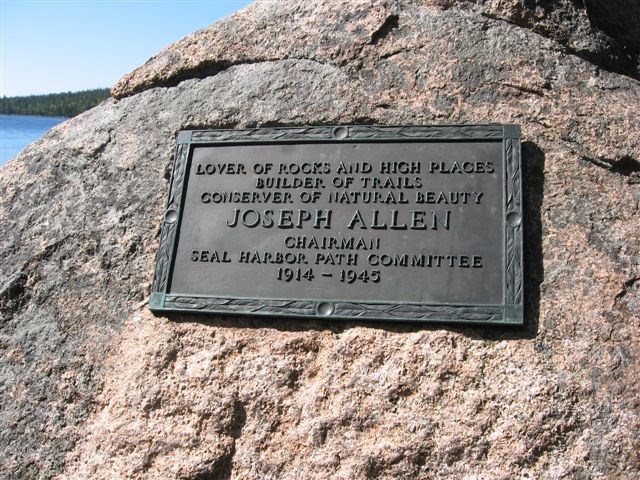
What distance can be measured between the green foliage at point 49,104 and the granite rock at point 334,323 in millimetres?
12342

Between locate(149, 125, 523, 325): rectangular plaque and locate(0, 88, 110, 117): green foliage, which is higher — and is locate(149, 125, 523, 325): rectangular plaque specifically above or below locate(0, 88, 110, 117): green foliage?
below

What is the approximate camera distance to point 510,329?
2465 millimetres

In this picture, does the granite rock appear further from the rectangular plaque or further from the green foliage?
the green foliage

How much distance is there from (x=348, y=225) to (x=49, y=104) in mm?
16214

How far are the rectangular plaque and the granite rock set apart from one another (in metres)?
0.09

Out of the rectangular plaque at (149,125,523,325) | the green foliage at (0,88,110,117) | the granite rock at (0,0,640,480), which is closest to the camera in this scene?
the granite rock at (0,0,640,480)

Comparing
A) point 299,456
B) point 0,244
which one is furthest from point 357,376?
point 0,244

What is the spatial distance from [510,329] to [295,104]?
1.50 meters

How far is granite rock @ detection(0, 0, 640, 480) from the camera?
7.57 ft

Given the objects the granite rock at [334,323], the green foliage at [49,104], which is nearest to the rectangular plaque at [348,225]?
the granite rock at [334,323]

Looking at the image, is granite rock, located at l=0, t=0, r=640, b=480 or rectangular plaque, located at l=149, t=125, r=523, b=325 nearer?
granite rock, located at l=0, t=0, r=640, b=480

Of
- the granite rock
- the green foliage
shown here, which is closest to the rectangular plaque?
the granite rock

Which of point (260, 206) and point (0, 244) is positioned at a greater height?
point (260, 206)

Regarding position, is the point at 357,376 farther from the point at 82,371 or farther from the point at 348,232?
the point at 82,371
